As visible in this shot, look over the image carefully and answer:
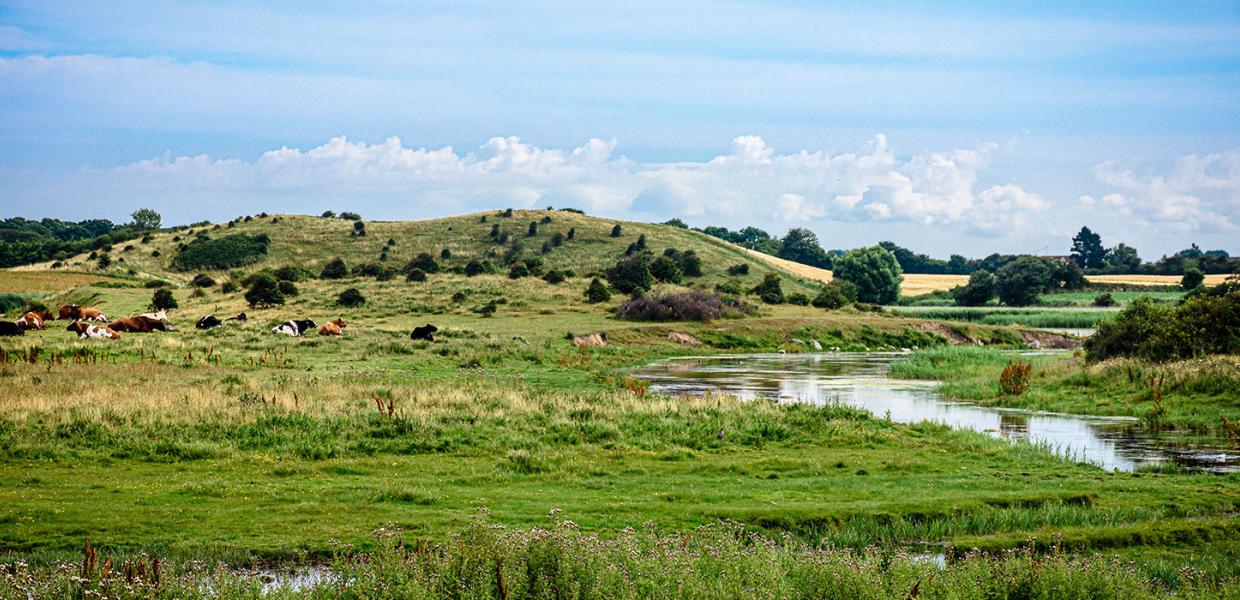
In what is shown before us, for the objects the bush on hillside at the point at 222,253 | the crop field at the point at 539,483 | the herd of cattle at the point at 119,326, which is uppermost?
the bush on hillside at the point at 222,253

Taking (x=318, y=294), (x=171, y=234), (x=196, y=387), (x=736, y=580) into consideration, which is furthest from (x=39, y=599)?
(x=171, y=234)

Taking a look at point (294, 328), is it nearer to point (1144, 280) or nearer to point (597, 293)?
point (597, 293)

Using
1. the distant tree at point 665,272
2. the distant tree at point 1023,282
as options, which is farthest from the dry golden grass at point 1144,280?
the distant tree at point 665,272

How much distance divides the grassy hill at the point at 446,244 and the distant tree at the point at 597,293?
69.8 feet

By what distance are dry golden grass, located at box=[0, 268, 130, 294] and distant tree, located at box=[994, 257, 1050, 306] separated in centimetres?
9410

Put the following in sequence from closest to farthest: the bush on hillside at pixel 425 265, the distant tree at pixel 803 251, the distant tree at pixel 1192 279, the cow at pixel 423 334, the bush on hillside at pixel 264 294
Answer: the cow at pixel 423 334 < the bush on hillside at pixel 264 294 < the bush on hillside at pixel 425 265 < the distant tree at pixel 1192 279 < the distant tree at pixel 803 251

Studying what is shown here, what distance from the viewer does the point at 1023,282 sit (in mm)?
119500

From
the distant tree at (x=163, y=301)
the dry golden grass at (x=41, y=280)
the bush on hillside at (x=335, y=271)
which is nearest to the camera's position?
the distant tree at (x=163, y=301)

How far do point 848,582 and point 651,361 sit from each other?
134 feet

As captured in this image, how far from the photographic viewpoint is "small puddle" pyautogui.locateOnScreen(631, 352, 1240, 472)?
22.8 m

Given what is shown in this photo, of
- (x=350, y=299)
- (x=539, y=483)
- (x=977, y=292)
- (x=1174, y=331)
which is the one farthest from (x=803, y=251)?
(x=539, y=483)

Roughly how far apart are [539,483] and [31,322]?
36.8 m

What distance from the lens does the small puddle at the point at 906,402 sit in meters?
22.8

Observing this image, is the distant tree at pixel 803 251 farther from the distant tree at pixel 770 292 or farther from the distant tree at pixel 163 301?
the distant tree at pixel 163 301
